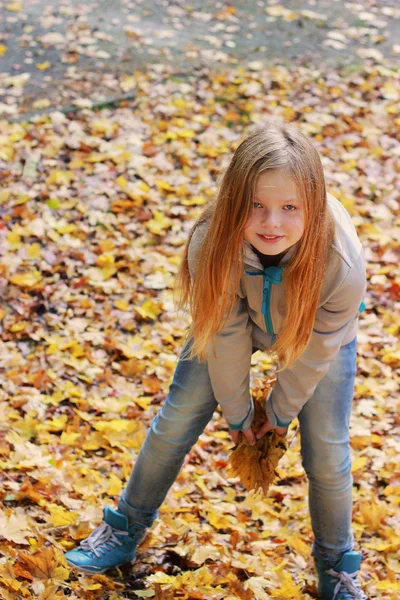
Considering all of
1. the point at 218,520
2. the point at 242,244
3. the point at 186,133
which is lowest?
the point at 218,520

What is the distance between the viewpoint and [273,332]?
2332 mm

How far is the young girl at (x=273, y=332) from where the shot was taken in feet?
6.67

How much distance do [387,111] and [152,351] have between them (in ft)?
10.6

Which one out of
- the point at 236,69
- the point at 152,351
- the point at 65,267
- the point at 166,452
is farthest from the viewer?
the point at 236,69

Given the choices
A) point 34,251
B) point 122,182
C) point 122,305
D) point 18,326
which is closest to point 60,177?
point 122,182

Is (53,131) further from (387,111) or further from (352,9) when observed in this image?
(352,9)

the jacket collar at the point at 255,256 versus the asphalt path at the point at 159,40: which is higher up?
the jacket collar at the point at 255,256

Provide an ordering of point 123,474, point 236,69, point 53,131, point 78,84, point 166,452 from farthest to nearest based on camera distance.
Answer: point 236,69 < point 78,84 < point 53,131 < point 123,474 < point 166,452

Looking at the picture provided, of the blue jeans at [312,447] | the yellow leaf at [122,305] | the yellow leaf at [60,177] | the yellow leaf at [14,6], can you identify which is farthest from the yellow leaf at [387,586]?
the yellow leaf at [14,6]

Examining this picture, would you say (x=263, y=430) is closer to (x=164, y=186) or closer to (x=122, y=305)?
(x=122, y=305)

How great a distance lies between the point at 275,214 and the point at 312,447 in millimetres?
807

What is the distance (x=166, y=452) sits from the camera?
2.56m

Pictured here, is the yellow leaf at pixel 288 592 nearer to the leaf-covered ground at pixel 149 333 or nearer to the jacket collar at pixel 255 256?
the leaf-covered ground at pixel 149 333

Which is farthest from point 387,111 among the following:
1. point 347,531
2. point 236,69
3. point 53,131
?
point 347,531
